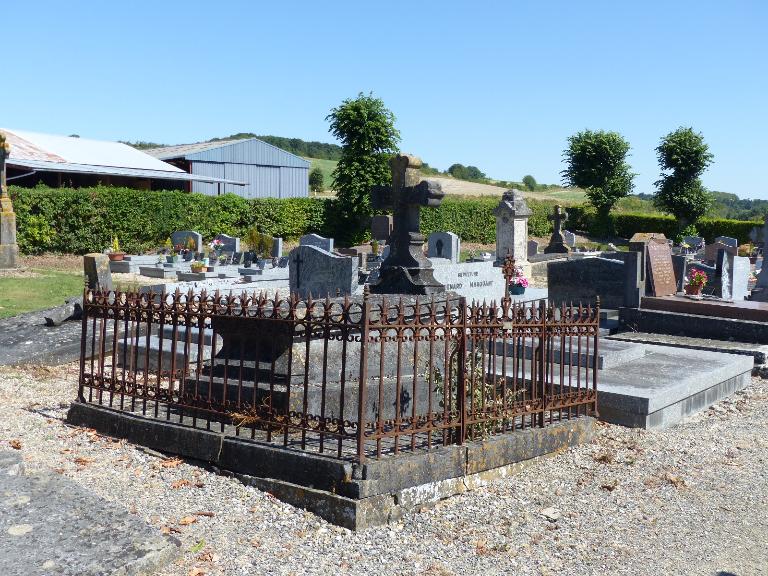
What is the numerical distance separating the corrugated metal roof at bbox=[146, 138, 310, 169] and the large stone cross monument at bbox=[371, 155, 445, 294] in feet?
120

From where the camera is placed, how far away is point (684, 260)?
1554 cm

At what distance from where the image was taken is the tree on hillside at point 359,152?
36.8 m

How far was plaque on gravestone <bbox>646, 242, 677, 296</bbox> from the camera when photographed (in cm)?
1345

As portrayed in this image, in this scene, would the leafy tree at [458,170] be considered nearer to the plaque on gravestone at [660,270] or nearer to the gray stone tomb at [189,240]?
the gray stone tomb at [189,240]

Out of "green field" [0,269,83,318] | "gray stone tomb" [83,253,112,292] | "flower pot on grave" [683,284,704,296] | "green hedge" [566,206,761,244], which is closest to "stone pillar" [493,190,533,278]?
"flower pot on grave" [683,284,704,296]

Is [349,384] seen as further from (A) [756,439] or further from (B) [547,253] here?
(B) [547,253]

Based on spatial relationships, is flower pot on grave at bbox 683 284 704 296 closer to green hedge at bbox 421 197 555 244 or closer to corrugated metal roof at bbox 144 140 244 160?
green hedge at bbox 421 197 555 244

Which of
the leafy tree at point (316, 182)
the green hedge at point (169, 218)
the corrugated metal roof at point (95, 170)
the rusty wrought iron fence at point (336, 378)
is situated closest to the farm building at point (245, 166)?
the corrugated metal roof at point (95, 170)

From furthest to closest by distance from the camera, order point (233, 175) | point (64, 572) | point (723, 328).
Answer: point (233, 175), point (723, 328), point (64, 572)

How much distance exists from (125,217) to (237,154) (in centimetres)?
1847

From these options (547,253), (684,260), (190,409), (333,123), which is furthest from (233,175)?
(190,409)

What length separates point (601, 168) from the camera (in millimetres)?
49531

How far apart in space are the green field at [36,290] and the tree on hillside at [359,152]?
1709 centimetres

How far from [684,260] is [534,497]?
11488 millimetres
